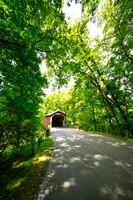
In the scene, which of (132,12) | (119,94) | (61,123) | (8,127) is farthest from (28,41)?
(61,123)

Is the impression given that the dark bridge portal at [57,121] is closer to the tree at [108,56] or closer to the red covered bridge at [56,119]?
the red covered bridge at [56,119]

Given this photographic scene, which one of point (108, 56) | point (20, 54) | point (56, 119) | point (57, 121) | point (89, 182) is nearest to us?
point (89, 182)

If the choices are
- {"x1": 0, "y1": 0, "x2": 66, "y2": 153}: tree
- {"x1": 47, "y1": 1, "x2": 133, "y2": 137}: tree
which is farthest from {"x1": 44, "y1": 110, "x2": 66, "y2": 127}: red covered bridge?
{"x1": 0, "y1": 0, "x2": 66, "y2": 153}: tree

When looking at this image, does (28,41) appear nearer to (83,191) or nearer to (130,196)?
(83,191)

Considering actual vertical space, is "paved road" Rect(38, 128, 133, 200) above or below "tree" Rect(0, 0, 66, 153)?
below

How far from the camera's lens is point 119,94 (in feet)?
29.9

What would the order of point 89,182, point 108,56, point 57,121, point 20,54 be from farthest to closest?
point 57,121, point 108,56, point 20,54, point 89,182

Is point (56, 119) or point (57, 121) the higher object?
point (56, 119)

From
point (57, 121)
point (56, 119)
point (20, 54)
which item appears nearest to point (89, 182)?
point (20, 54)

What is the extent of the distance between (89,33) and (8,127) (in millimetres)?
11386

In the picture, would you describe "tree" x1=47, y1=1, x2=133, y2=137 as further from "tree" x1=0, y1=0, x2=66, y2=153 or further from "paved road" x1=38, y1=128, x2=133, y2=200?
"paved road" x1=38, y1=128, x2=133, y2=200

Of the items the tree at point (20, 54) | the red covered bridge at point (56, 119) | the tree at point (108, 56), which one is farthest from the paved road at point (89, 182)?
the red covered bridge at point (56, 119)

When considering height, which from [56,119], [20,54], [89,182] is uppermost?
[20,54]

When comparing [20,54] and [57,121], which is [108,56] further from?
[57,121]
